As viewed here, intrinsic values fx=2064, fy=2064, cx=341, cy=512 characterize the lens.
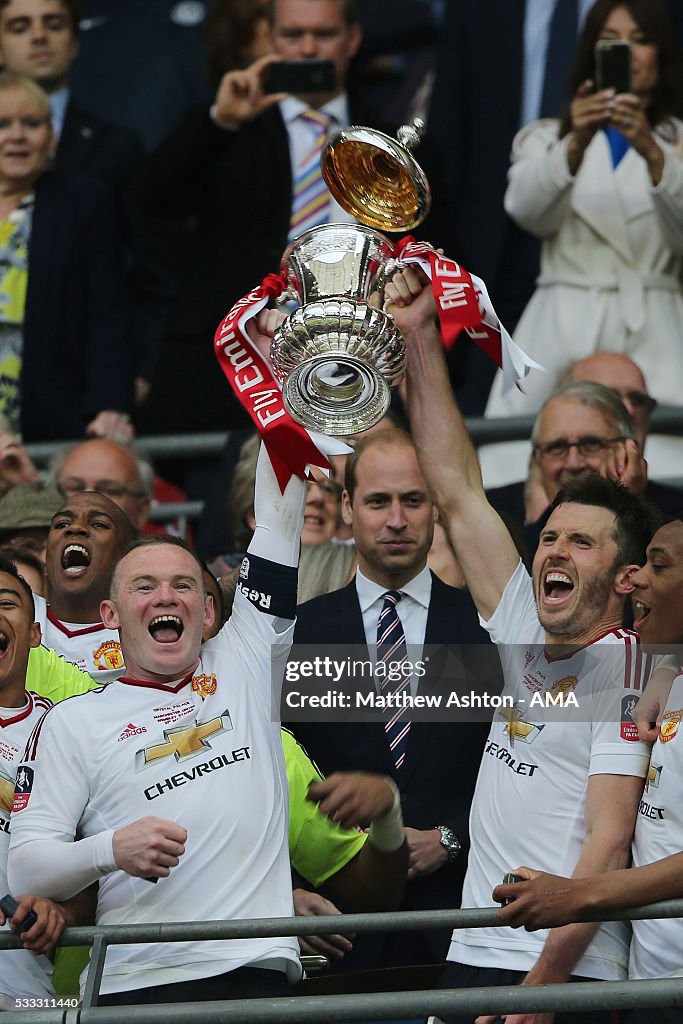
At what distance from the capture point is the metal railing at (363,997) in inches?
174

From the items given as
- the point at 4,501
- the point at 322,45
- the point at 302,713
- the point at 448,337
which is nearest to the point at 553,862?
the point at 302,713

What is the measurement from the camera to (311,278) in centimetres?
509

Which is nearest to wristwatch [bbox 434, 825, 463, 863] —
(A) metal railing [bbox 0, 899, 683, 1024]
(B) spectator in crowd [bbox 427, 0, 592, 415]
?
(A) metal railing [bbox 0, 899, 683, 1024]

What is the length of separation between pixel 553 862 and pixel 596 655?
528 millimetres

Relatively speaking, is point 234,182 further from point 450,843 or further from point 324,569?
point 450,843

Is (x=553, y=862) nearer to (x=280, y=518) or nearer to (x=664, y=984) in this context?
(x=664, y=984)

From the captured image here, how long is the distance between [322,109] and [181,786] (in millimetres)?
3710

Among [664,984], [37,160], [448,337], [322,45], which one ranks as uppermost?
[322,45]

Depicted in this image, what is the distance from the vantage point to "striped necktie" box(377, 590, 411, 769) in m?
5.54

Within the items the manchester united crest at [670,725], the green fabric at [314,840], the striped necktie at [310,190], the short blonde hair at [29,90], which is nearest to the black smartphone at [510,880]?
the manchester united crest at [670,725]

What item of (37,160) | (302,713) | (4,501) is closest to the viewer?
(302,713)

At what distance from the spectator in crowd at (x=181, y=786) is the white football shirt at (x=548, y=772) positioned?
19.3 inches

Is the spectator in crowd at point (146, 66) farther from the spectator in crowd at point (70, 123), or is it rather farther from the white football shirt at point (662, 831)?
the white football shirt at point (662, 831)

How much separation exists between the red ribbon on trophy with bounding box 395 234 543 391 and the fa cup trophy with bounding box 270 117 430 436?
0.36 ft
